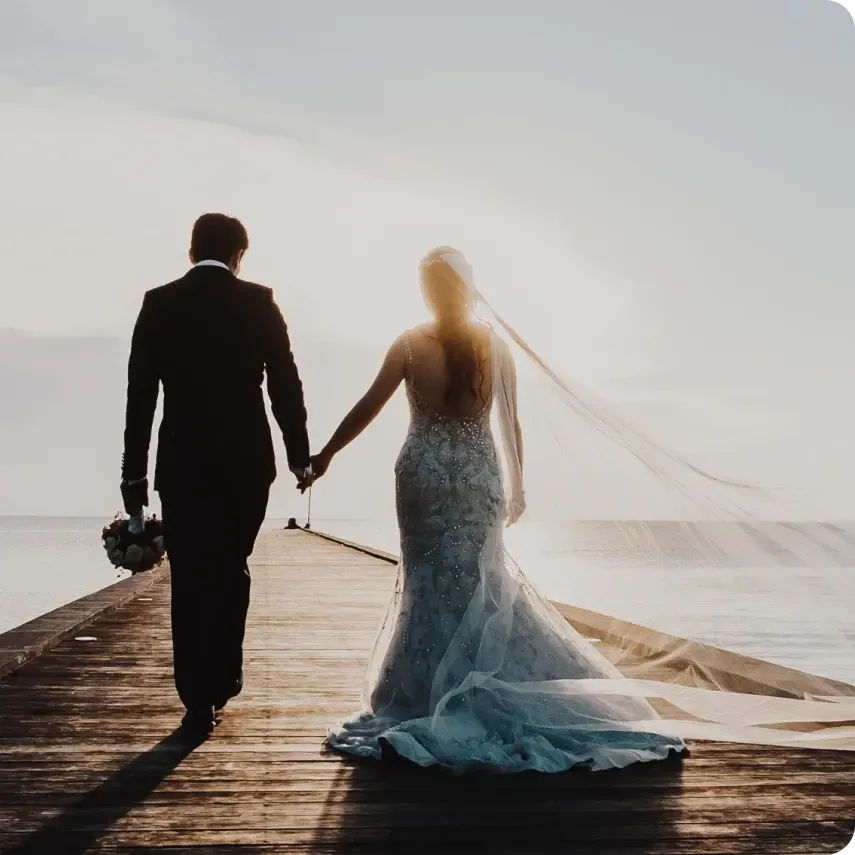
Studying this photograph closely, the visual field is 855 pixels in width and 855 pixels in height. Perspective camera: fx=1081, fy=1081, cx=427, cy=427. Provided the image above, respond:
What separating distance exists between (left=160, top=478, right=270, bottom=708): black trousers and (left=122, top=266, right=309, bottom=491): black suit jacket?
87 mm

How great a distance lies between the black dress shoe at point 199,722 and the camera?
14.6 ft

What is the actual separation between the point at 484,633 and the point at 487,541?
44 centimetres

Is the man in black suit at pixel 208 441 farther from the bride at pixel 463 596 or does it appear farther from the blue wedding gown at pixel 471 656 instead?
the blue wedding gown at pixel 471 656

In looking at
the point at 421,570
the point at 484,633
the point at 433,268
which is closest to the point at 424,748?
the point at 484,633

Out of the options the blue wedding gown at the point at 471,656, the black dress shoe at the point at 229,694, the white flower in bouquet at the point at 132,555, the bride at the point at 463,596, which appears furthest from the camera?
the white flower in bouquet at the point at 132,555

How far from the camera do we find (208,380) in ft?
14.9

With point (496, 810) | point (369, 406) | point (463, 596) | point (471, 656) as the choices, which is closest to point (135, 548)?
point (369, 406)

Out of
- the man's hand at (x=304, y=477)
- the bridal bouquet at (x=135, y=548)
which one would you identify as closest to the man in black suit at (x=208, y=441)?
the man's hand at (x=304, y=477)

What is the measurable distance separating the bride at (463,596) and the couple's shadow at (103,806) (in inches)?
25.8

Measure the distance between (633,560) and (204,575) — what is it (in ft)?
6.14

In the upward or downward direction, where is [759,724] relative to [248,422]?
downward

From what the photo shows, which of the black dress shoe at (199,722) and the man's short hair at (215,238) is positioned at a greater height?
the man's short hair at (215,238)

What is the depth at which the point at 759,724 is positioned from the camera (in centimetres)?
444

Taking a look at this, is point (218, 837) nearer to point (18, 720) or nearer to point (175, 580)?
point (175, 580)
